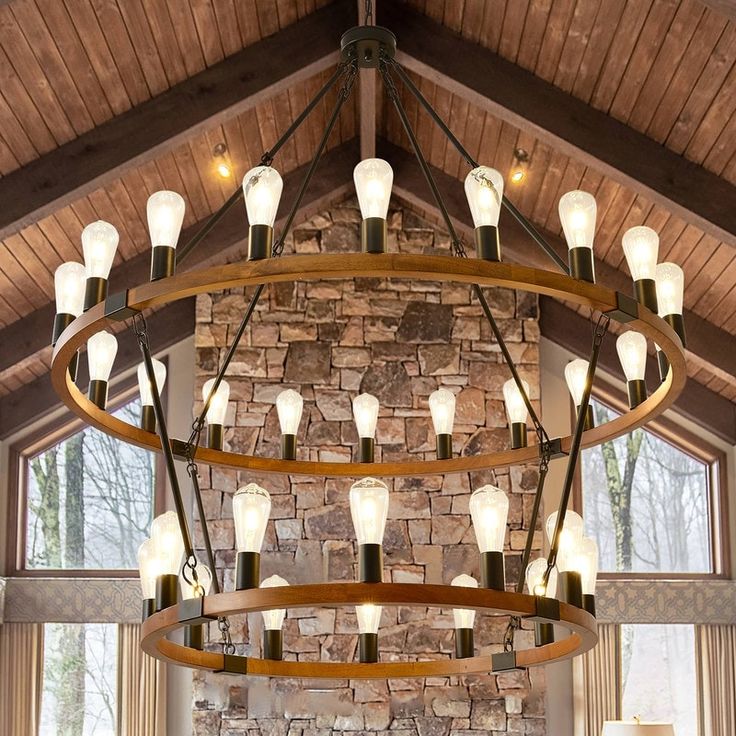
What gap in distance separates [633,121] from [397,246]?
8.19 ft

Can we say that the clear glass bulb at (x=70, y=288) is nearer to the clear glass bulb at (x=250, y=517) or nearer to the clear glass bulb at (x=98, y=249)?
the clear glass bulb at (x=98, y=249)

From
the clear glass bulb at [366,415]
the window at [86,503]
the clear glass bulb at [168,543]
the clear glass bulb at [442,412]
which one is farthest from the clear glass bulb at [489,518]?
the window at [86,503]

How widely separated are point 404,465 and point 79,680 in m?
4.42

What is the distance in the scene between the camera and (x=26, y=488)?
7.61 metres

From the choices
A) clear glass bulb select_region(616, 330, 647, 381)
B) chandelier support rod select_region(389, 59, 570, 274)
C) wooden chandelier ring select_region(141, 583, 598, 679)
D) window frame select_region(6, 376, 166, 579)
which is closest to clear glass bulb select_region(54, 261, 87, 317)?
wooden chandelier ring select_region(141, 583, 598, 679)

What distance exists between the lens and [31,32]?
4.89 m

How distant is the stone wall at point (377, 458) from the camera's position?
22.9 feet

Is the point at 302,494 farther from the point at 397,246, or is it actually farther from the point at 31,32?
the point at 31,32

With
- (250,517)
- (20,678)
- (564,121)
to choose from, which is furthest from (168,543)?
(20,678)

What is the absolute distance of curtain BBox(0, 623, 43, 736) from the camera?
23.3 feet

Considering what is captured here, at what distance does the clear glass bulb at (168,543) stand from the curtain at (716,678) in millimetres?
5248

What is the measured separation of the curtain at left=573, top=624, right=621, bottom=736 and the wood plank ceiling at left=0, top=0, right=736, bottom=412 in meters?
2.19

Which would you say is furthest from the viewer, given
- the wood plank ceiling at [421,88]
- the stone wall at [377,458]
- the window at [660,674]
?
the window at [660,674]

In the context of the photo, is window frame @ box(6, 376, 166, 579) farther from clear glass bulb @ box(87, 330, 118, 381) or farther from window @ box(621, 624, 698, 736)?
clear glass bulb @ box(87, 330, 118, 381)
